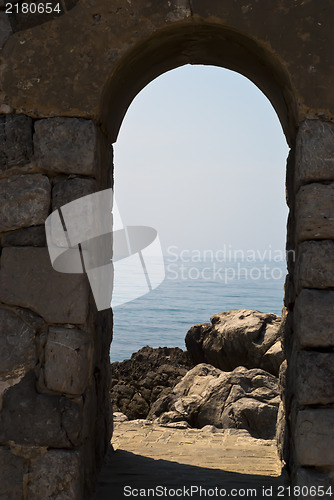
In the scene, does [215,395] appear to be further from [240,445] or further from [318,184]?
[318,184]

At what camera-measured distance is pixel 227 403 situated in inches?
262

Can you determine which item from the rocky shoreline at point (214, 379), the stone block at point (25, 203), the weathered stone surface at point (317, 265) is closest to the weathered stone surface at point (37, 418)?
the stone block at point (25, 203)

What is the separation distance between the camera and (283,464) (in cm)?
458

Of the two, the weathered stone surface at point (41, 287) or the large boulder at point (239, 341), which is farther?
the large boulder at point (239, 341)

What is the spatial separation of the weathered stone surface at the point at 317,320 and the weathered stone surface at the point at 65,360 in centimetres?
127

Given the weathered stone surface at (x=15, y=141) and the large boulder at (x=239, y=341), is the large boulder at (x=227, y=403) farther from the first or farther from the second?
the weathered stone surface at (x=15, y=141)

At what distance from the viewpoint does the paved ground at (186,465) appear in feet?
13.9

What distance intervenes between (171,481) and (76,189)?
220 cm

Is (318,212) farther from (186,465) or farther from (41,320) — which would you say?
(186,465)

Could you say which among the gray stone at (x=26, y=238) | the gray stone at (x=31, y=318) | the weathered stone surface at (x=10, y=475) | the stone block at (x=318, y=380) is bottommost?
the weathered stone surface at (x=10, y=475)

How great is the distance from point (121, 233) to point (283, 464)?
2.12 meters

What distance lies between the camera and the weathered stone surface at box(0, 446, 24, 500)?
11.8 feet

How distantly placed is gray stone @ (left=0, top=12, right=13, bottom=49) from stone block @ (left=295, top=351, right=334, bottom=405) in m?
2.60

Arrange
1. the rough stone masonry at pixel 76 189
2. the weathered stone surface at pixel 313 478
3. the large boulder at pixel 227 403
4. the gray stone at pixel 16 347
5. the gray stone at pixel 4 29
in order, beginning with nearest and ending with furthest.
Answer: the weathered stone surface at pixel 313 478 → the rough stone masonry at pixel 76 189 → the gray stone at pixel 16 347 → the gray stone at pixel 4 29 → the large boulder at pixel 227 403
